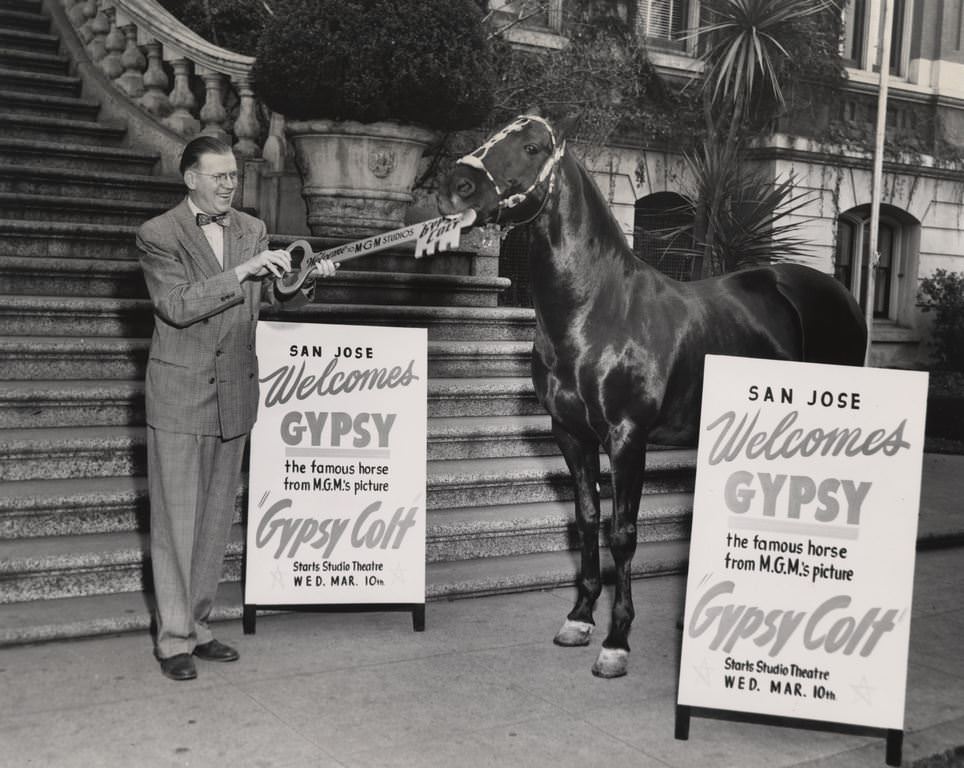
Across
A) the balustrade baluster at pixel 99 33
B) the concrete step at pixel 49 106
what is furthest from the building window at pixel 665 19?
the concrete step at pixel 49 106

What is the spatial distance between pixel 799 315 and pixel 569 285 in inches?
64.1

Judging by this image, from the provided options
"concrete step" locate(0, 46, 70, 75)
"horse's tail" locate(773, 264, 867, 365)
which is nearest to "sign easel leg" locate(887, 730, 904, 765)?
"horse's tail" locate(773, 264, 867, 365)

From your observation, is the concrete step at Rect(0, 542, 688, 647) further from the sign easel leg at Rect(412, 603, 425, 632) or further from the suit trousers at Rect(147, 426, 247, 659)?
the suit trousers at Rect(147, 426, 247, 659)

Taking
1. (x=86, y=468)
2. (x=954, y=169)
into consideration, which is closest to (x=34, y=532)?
(x=86, y=468)

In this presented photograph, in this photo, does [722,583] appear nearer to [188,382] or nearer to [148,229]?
[188,382]

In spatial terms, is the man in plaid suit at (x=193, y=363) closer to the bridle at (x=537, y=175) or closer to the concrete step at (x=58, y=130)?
the bridle at (x=537, y=175)

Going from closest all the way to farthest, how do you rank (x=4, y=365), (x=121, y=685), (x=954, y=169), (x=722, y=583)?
(x=722, y=583) → (x=121, y=685) → (x=4, y=365) → (x=954, y=169)

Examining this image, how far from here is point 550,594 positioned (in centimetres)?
598

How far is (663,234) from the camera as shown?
14.6 m

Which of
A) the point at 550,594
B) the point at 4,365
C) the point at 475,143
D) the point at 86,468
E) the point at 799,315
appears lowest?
the point at 550,594

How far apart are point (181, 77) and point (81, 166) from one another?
111 cm

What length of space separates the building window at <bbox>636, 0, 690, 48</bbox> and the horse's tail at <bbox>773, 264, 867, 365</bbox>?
10921 mm

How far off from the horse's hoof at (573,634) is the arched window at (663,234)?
979cm

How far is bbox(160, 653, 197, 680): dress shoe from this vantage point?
4.48 metres
